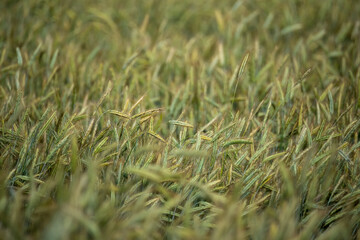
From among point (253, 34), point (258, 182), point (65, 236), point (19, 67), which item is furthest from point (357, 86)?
point (19, 67)

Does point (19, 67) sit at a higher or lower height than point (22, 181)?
higher

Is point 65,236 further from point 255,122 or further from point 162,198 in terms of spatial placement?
point 255,122

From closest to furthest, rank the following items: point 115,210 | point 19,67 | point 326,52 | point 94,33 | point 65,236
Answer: point 65,236 → point 115,210 → point 19,67 → point 326,52 → point 94,33

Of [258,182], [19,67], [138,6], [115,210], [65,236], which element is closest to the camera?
[65,236]

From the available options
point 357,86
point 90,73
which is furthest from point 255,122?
point 90,73

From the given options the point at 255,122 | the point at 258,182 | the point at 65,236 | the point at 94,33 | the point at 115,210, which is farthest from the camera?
the point at 94,33

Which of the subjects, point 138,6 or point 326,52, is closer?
point 326,52

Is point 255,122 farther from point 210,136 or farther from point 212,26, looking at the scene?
point 212,26
